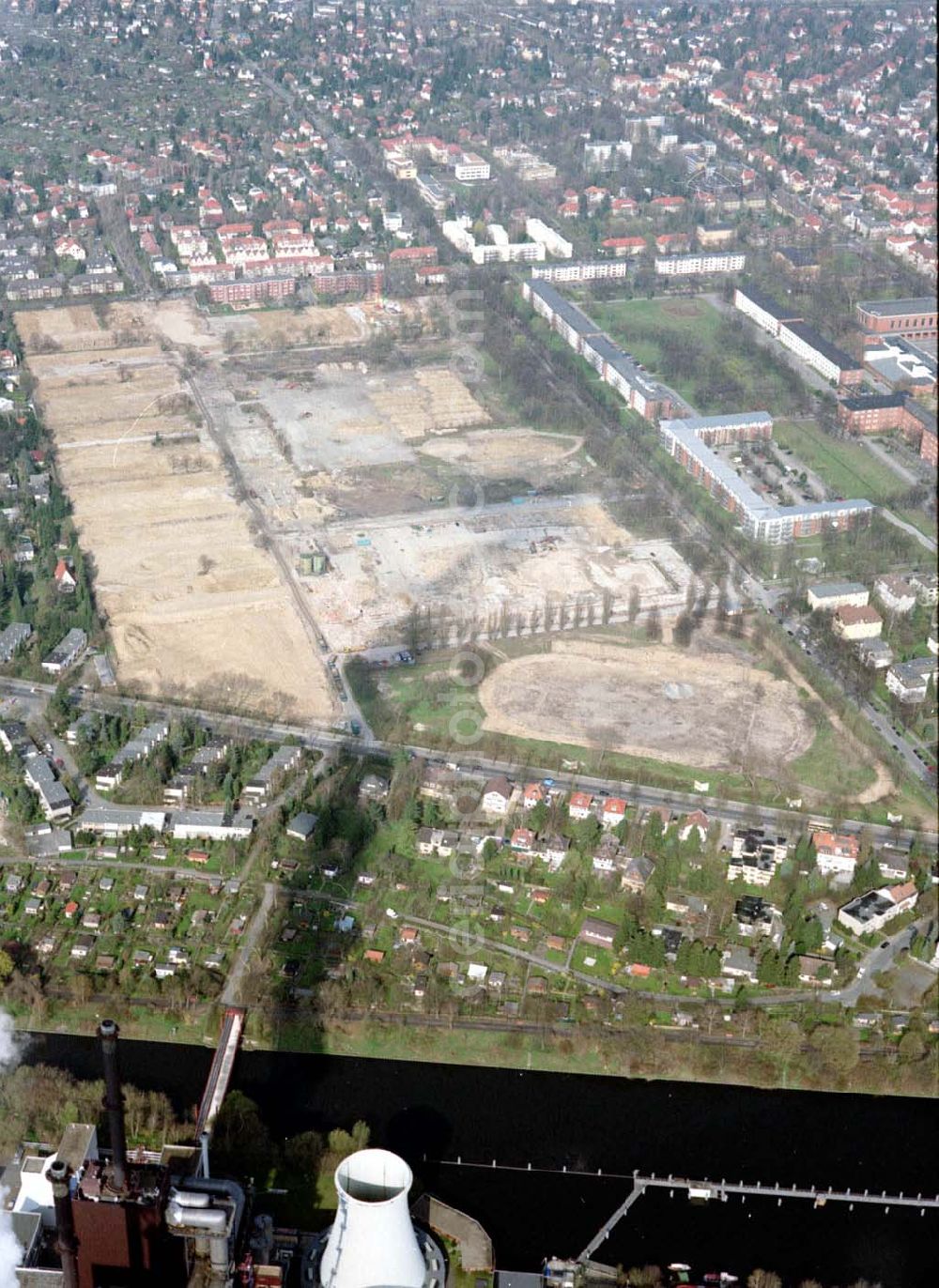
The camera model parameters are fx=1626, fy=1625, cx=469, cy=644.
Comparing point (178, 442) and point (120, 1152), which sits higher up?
point (120, 1152)

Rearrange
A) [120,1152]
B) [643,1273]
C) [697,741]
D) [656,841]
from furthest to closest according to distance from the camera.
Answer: [697,741] → [656,841] → [643,1273] → [120,1152]

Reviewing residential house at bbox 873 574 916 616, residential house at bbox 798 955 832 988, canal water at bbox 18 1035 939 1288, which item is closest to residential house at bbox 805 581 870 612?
residential house at bbox 873 574 916 616

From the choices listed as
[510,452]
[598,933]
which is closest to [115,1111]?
[598,933]

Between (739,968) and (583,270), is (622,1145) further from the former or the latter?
(583,270)

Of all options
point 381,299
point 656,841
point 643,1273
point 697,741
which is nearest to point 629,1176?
point 643,1273

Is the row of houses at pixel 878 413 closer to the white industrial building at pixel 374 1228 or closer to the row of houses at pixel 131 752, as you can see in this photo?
the row of houses at pixel 131 752

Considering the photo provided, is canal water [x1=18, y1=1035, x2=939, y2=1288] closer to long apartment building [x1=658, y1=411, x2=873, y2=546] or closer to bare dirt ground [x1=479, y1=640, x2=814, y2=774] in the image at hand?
bare dirt ground [x1=479, y1=640, x2=814, y2=774]

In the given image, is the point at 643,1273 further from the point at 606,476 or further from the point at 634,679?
the point at 606,476
